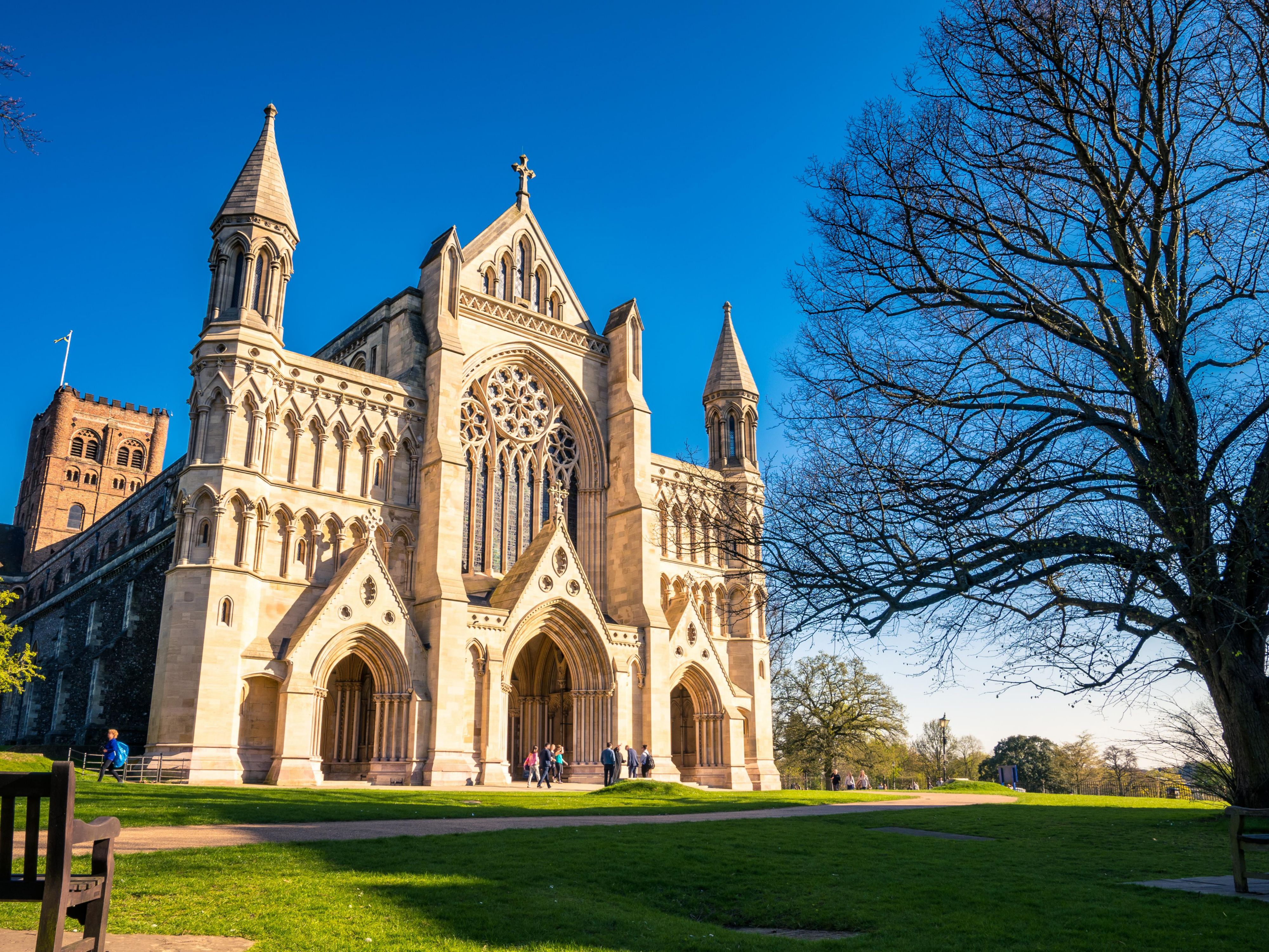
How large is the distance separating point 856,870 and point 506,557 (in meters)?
26.7

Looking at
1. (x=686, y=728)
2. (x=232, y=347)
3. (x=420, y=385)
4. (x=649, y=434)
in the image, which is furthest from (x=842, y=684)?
(x=232, y=347)

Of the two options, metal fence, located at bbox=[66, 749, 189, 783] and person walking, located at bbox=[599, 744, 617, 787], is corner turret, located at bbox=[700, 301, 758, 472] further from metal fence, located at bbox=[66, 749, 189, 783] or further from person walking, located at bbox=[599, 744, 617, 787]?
metal fence, located at bbox=[66, 749, 189, 783]

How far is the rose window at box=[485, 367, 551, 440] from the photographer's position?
1457 inches

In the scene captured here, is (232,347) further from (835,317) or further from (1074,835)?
(1074,835)

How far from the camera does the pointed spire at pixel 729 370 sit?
44.2 m

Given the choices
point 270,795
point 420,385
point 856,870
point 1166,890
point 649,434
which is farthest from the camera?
point 649,434

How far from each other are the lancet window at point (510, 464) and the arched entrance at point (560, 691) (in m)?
3.45

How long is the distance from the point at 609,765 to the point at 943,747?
136 feet

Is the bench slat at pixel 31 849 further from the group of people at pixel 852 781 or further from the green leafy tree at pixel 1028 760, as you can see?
the green leafy tree at pixel 1028 760

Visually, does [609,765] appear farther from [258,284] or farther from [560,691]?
[258,284]

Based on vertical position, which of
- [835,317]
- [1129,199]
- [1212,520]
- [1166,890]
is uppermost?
[1129,199]

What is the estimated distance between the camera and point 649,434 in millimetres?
39188

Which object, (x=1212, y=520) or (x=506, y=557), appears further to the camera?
(x=506, y=557)

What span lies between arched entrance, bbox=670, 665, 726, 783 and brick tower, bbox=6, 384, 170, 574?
2285 inches
